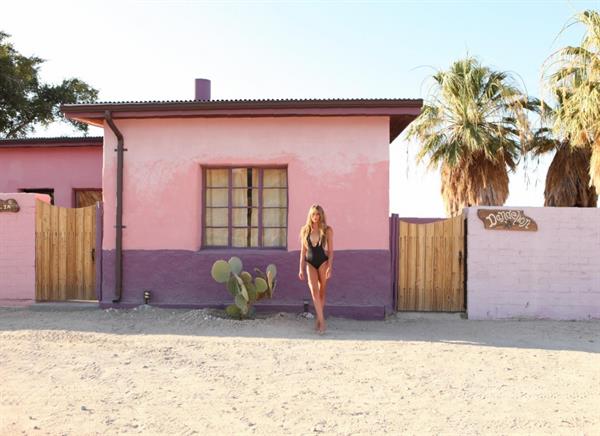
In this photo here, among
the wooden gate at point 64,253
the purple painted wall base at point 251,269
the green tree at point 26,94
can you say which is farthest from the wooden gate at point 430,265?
the green tree at point 26,94

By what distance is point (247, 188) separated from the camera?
9.30 metres

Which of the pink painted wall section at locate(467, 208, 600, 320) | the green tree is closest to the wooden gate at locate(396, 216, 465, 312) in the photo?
the pink painted wall section at locate(467, 208, 600, 320)

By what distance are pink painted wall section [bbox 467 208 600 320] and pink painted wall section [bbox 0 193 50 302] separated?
723cm

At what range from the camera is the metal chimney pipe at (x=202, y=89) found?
1077 centimetres

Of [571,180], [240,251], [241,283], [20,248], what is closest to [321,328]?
[241,283]

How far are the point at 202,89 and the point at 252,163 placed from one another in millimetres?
2499

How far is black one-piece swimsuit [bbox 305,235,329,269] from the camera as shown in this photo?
304 inches

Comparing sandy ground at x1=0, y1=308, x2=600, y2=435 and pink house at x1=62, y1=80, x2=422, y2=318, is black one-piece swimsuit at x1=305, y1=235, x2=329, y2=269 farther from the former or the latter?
pink house at x1=62, y1=80, x2=422, y2=318

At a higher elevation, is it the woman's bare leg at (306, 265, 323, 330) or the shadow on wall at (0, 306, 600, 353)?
the woman's bare leg at (306, 265, 323, 330)

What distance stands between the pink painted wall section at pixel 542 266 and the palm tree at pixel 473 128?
5896 millimetres

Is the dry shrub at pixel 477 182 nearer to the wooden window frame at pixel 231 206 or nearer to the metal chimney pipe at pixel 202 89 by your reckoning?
the metal chimney pipe at pixel 202 89

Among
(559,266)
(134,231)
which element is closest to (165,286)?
(134,231)

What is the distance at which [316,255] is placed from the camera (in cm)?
772

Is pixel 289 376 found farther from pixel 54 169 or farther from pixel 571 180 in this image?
pixel 571 180
